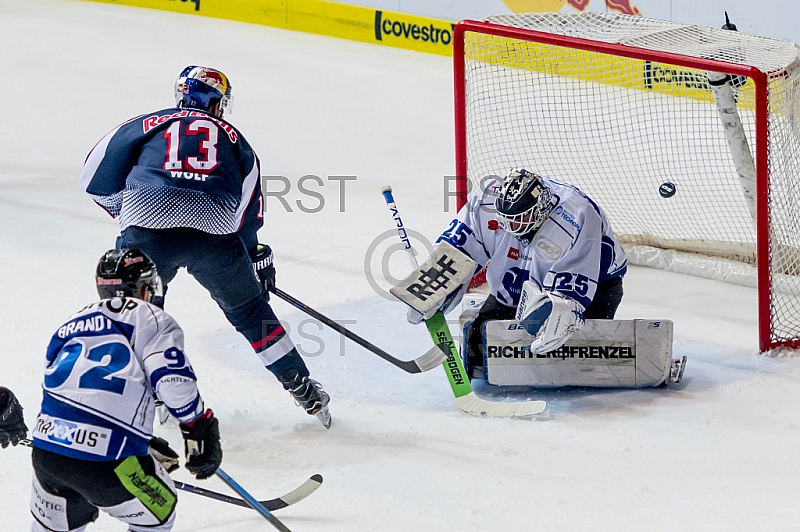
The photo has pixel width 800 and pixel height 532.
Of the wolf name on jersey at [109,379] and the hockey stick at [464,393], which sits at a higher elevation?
the wolf name on jersey at [109,379]

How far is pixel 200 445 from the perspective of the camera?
2547 mm

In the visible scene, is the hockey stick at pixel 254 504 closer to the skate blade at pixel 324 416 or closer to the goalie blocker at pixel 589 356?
the skate blade at pixel 324 416

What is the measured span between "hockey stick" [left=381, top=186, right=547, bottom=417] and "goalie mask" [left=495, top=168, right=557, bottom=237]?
1.45ft

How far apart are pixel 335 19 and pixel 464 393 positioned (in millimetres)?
6618

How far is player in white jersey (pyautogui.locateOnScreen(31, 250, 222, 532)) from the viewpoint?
2408 millimetres

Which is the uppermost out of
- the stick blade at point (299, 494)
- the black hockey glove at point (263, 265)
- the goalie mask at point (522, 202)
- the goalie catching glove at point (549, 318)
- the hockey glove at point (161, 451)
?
the goalie mask at point (522, 202)

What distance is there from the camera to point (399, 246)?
5.63m

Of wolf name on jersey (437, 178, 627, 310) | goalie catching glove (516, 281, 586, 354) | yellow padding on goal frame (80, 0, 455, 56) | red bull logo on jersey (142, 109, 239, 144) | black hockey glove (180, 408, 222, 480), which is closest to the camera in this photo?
black hockey glove (180, 408, 222, 480)

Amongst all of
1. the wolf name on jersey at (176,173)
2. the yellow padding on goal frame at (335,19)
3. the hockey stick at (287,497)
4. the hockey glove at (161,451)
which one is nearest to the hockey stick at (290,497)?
the hockey stick at (287,497)

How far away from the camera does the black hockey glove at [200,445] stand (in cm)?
254

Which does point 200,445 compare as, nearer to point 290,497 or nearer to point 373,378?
point 290,497

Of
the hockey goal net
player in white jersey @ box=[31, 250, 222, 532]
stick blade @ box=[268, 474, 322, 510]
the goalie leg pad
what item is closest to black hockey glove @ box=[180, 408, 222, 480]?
player in white jersey @ box=[31, 250, 222, 532]

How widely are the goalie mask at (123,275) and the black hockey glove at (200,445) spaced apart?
1.02ft

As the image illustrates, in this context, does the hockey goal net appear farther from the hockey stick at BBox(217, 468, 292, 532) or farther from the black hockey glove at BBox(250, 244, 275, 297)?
the hockey stick at BBox(217, 468, 292, 532)
